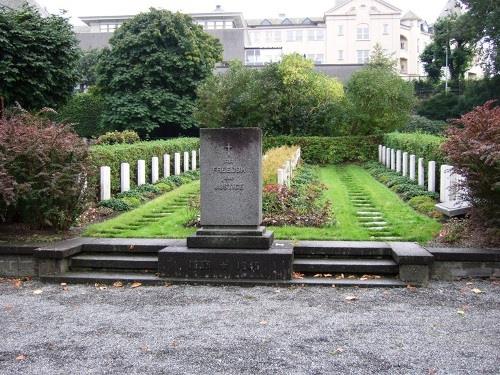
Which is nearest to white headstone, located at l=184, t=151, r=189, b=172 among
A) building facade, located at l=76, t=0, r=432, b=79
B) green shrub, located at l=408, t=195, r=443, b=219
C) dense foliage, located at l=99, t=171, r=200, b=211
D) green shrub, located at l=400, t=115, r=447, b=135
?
dense foliage, located at l=99, t=171, r=200, b=211

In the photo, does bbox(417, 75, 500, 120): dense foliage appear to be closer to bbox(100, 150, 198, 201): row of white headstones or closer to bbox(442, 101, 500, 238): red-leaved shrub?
bbox(100, 150, 198, 201): row of white headstones

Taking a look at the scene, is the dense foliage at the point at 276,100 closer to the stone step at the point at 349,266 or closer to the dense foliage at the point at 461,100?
the dense foliage at the point at 461,100

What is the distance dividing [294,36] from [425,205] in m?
77.4

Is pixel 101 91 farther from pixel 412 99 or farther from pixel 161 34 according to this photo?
pixel 412 99

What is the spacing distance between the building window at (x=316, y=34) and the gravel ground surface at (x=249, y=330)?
265 feet

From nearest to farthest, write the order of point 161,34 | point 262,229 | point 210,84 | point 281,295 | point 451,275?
1. point 281,295
2. point 451,275
3. point 262,229
4. point 210,84
5. point 161,34

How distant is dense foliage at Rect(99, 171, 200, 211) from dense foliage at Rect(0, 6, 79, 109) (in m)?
6.13

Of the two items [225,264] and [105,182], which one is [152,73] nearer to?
[105,182]

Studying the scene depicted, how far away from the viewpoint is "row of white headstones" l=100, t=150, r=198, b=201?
14497mm

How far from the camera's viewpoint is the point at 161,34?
131 ft

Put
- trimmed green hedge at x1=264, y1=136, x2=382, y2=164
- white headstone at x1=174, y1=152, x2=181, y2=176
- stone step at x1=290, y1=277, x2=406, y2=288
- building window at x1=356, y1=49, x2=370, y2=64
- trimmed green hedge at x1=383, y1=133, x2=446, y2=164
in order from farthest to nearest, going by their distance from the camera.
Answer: building window at x1=356, y1=49, x2=370, y2=64, trimmed green hedge at x1=264, y1=136, x2=382, y2=164, white headstone at x1=174, y1=152, x2=181, y2=176, trimmed green hedge at x1=383, y1=133, x2=446, y2=164, stone step at x1=290, y1=277, x2=406, y2=288

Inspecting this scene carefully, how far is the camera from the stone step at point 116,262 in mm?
8594

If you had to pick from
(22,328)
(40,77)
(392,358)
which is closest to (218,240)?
(22,328)

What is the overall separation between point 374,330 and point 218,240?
318 cm
